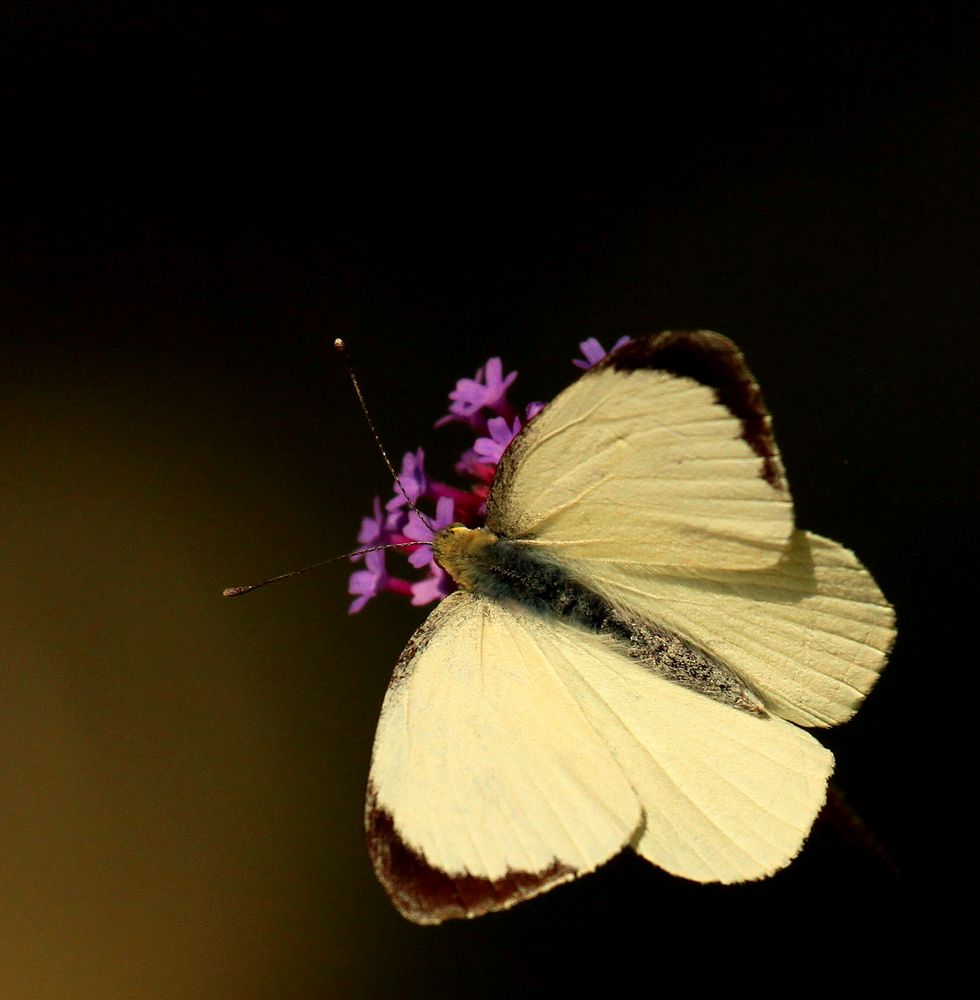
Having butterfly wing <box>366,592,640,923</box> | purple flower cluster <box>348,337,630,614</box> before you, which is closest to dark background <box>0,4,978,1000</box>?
purple flower cluster <box>348,337,630,614</box>

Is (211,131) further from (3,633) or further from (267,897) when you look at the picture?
(267,897)

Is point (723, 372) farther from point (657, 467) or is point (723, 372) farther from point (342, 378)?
point (342, 378)

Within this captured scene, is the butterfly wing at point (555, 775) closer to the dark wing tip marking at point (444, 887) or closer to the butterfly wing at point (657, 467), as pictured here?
the dark wing tip marking at point (444, 887)

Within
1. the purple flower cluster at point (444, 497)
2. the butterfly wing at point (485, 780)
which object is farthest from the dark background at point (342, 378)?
the butterfly wing at point (485, 780)

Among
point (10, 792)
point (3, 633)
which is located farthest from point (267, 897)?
point (3, 633)

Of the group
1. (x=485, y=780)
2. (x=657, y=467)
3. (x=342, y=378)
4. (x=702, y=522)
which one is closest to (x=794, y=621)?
(x=702, y=522)

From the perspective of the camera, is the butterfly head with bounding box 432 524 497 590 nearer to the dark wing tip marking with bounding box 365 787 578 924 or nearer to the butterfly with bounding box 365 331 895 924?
the butterfly with bounding box 365 331 895 924
